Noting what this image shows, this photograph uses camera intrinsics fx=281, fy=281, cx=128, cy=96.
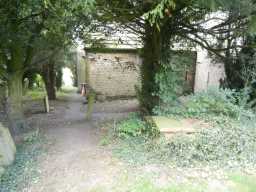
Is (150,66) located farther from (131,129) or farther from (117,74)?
(117,74)

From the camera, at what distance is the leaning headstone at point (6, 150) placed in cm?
478

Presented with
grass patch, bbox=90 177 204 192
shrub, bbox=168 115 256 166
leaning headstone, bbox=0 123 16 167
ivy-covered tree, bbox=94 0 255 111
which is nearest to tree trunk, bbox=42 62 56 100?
ivy-covered tree, bbox=94 0 255 111

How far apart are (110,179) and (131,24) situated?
4.66m

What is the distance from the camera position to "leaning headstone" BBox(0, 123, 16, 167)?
15.7ft

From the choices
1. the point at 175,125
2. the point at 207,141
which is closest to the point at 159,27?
the point at 175,125

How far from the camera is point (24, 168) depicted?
4715 mm

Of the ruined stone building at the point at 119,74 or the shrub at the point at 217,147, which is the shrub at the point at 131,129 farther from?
Result: the ruined stone building at the point at 119,74

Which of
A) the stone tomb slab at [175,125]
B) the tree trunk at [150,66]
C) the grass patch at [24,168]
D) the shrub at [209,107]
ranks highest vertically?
the tree trunk at [150,66]

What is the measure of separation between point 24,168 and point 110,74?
9694 millimetres

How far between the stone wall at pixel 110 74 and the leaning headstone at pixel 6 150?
8612 mm

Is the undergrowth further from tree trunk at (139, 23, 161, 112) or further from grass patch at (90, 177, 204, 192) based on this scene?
tree trunk at (139, 23, 161, 112)

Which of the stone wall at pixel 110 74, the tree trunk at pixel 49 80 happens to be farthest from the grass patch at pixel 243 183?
the tree trunk at pixel 49 80

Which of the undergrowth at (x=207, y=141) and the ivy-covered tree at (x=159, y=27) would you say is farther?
the ivy-covered tree at (x=159, y=27)

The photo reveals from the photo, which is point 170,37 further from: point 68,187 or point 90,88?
point 90,88
